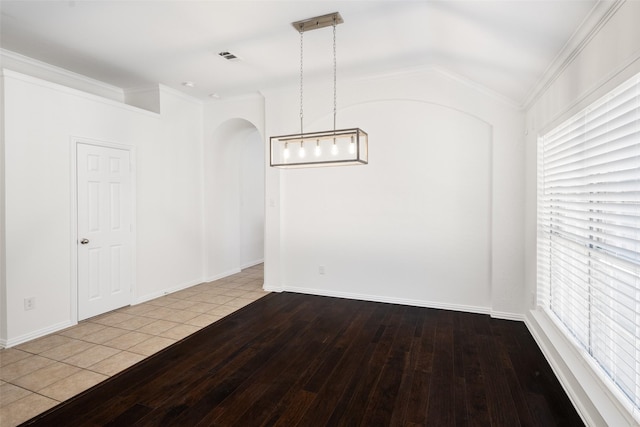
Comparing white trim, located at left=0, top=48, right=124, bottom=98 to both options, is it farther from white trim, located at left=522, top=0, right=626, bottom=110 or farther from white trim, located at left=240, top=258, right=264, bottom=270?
white trim, located at left=522, top=0, right=626, bottom=110

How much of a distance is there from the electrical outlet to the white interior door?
47cm

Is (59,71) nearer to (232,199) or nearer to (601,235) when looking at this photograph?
(232,199)

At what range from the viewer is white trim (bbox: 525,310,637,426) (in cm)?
183

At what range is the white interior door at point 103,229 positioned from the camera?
12.9 feet

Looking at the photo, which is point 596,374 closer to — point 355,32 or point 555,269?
point 555,269

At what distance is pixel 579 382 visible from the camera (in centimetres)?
220

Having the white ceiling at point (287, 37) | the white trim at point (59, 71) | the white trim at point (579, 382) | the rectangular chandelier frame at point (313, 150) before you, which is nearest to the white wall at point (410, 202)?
the rectangular chandelier frame at point (313, 150)

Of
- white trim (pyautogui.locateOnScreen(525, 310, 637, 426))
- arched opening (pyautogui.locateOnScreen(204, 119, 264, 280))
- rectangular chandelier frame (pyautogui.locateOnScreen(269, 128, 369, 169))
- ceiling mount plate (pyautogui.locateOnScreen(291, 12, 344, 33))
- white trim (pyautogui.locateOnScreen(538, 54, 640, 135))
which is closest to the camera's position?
white trim (pyautogui.locateOnScreen(538, 54, 640, 135))

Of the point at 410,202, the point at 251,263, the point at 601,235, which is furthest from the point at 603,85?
the point at 251,263

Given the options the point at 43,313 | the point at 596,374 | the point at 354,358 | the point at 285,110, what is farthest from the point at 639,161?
the point at 43,313

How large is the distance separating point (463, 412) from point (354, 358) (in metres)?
1.00

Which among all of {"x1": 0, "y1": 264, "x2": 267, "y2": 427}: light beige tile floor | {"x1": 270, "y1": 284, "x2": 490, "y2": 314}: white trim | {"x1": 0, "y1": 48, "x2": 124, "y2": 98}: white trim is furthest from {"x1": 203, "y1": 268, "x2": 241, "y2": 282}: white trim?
{"x1": 0, "y1": 48, "x2": 124, "y2": 98}: white trim

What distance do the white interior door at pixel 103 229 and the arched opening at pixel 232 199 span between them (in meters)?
1.44

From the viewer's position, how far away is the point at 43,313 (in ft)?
→ 11.7
